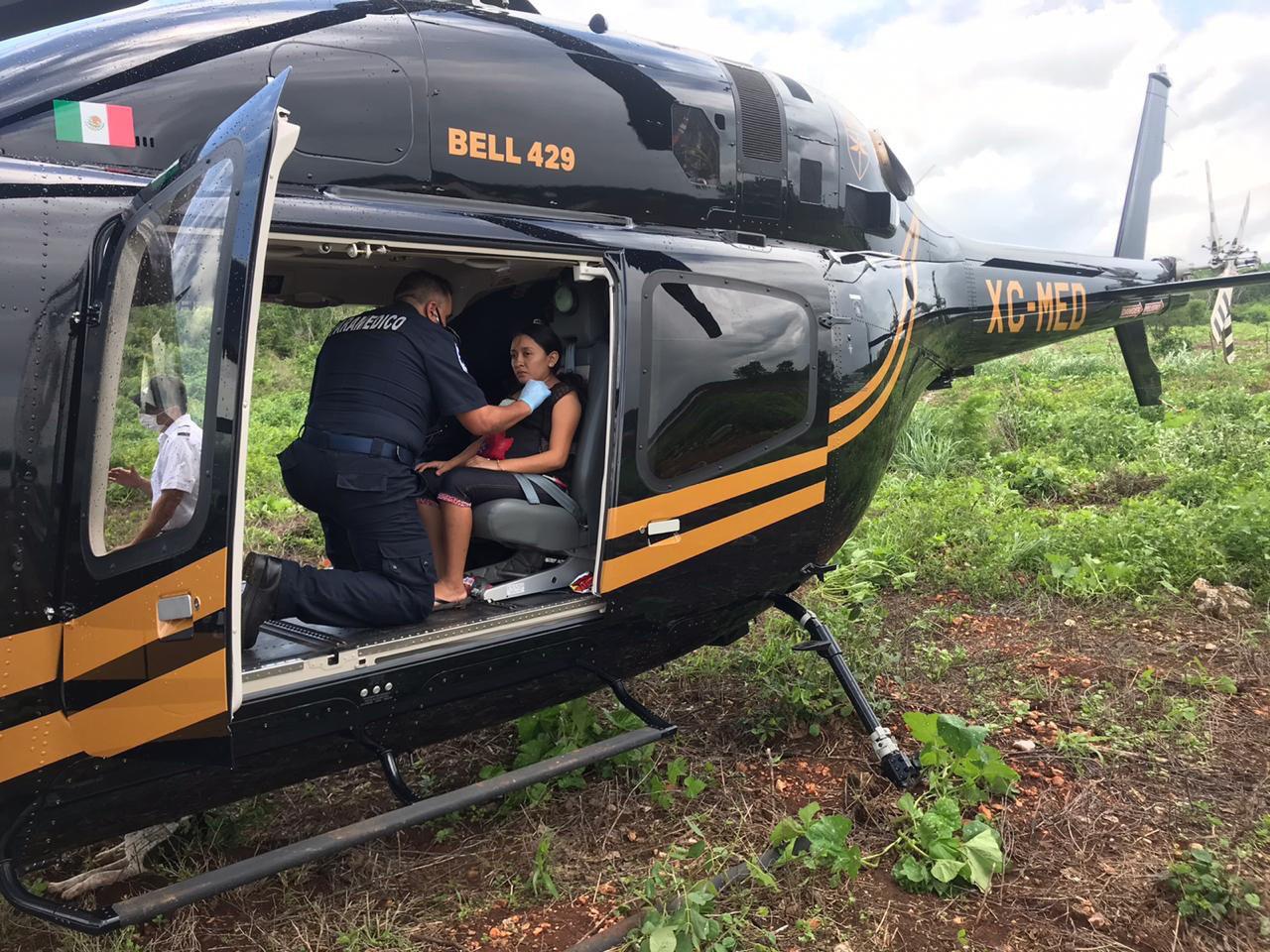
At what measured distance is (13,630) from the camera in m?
2.32

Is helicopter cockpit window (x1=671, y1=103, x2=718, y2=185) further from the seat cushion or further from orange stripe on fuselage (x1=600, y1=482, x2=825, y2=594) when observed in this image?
the seat cushion

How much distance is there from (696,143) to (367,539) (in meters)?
2.18

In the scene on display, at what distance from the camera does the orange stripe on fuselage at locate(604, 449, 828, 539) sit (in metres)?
3.48

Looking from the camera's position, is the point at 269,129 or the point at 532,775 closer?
the point at 269,129

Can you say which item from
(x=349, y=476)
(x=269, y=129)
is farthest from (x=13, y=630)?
(x=269, y=129)

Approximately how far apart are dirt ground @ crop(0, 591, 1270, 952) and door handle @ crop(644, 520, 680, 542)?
1149mm

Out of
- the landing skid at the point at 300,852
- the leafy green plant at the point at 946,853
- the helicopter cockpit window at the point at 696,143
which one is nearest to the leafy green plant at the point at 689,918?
the landing skid at the point at 300,852

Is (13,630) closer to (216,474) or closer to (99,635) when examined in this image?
(99,635)

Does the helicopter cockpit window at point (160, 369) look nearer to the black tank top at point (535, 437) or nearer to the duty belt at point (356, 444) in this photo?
the duty belt at point (356, 444)

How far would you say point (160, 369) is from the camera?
8.13 ft

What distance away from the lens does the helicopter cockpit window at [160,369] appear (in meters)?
2.34

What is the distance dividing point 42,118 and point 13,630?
145 cm

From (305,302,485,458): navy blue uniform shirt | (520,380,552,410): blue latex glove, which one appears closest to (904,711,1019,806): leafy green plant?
(520,380,552,410): blue latex glove

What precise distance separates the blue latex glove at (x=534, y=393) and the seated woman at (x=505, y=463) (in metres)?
0.13
